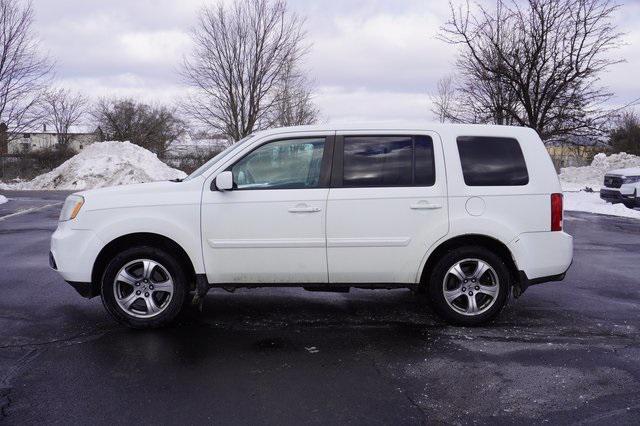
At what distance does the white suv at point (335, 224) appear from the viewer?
5004 mm

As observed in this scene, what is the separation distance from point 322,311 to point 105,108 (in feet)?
195

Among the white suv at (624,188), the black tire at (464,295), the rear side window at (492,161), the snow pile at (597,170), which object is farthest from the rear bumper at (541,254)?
the snow pile at (597,170)

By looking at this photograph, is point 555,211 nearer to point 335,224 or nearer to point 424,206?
point 424,206

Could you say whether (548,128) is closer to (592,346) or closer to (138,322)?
(592,346)

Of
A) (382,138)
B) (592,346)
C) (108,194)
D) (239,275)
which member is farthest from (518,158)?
(108,194)

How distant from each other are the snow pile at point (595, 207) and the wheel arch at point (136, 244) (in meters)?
15.0

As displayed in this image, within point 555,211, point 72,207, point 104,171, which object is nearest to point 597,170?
point 104,171

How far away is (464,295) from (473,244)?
0.47 m

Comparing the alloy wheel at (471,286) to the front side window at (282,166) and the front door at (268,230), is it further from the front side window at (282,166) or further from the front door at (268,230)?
the front side window at (282,166)

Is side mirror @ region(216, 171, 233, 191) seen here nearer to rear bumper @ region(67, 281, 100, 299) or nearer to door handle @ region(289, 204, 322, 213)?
door handle @ region(289, 204, 322, 213)

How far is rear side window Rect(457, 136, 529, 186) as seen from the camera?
5.14 metres

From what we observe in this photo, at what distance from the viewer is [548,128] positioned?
21812 millimetres

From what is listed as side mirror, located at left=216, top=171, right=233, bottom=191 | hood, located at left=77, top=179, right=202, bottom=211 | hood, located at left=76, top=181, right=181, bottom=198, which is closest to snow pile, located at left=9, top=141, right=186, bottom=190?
hood, located at left=76, top=181, right=181, bottom=198

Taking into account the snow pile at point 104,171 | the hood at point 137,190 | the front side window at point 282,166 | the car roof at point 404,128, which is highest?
the snow pile at point 104,171
